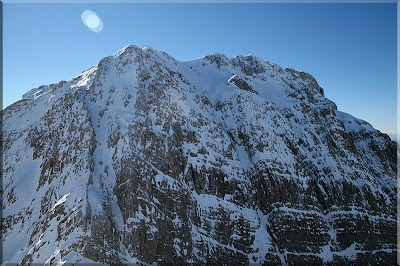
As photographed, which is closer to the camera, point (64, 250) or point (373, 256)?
point (64, 250)

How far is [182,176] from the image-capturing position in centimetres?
7394

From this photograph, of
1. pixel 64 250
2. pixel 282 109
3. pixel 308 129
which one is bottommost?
pixel 64 250

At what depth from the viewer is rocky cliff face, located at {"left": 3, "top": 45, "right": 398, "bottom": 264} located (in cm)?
5734

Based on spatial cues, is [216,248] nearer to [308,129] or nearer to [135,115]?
[135,115]

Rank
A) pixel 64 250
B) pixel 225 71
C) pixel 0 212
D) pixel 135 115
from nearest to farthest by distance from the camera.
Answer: pixel 64 250 < pixel 0 212 < pixel 135 115 < pixel 225 71

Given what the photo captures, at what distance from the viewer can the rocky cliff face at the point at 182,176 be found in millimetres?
57344

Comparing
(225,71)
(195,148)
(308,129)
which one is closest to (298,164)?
(308,129)

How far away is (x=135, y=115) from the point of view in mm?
75000

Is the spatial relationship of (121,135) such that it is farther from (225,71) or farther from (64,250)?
(225,71)

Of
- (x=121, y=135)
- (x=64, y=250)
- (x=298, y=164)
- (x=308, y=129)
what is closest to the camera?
(x=64, y=250)

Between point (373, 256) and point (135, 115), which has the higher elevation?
point (135, 115)

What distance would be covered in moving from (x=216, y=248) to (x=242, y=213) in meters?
13.1

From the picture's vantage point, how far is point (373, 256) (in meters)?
83.2

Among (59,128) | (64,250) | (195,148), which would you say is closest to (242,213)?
(195,148)
